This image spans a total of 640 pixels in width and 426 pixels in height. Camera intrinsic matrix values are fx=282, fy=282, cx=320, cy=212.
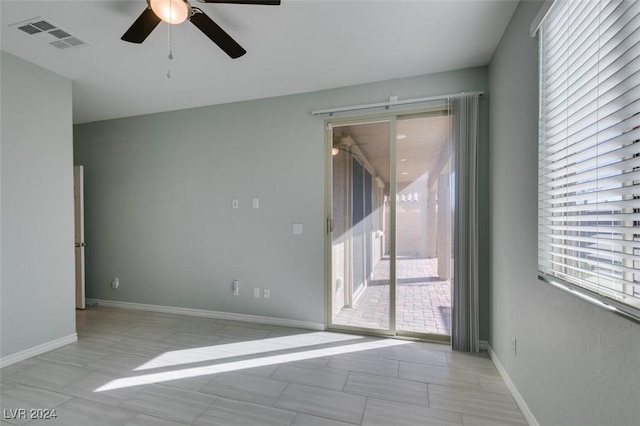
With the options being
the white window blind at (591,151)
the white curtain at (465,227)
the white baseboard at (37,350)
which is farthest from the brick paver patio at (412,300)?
the white baseboard at (37,350)

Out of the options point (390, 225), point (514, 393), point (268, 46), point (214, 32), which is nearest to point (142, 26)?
point (214, 32)

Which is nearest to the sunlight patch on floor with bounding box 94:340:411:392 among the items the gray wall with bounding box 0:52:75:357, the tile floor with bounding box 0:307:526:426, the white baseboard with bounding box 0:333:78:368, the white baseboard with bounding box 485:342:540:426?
the tile floor with bounding box 0:307:526:426

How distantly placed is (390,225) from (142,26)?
263 centimetres

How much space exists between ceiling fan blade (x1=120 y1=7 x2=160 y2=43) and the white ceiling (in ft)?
0.84

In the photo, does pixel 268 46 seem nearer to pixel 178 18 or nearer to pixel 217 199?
pixel 178 18

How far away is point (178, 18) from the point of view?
171 cm

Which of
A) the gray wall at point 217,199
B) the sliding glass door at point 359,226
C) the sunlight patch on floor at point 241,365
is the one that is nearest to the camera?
the sunlight patch on floor at point 241,365

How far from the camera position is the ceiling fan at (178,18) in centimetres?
159

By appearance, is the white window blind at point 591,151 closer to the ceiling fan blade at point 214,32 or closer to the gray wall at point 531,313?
the gray wall at point 531,313

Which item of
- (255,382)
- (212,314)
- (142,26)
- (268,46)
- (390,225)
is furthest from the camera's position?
(212,314)

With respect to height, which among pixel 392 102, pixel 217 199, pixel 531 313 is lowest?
pixel 531 313

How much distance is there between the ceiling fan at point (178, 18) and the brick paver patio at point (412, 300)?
249 centimetres

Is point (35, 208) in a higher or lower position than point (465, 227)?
higher

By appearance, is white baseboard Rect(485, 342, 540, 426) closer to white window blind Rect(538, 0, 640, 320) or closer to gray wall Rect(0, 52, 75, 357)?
white window blind Rect(538, 0, 640, 320)
